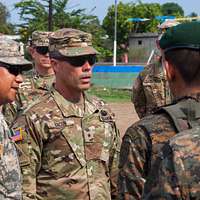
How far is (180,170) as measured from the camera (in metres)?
1.95

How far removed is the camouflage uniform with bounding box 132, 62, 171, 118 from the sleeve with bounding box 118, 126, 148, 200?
296 centimetres

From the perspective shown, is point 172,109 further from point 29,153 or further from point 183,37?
point 29,153

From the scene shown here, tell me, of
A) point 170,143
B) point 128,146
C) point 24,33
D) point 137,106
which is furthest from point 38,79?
point 24,33

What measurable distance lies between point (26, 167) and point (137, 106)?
239cm

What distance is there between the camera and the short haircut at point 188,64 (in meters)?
2.24

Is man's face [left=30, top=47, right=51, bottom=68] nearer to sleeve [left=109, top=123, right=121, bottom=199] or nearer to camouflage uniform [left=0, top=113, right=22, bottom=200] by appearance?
sleeve [left=109, top=123, right=121, bottom=199]

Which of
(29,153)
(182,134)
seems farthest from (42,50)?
(182,134)

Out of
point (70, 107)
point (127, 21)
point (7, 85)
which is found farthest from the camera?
point (127, 21)

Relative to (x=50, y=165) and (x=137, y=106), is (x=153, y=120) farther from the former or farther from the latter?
(x=137, y=106)

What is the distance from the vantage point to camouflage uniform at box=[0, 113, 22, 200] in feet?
10.0

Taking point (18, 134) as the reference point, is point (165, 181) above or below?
above

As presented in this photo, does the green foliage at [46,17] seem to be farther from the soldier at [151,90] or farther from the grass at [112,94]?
the soldier at [151,90]

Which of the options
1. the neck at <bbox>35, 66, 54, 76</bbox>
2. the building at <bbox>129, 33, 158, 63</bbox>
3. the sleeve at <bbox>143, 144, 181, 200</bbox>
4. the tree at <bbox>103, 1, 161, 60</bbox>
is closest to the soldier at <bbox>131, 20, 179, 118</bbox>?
the neck at <bbox>35, 66, 54, 76</bbox>

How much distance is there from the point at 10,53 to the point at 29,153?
62 cm
